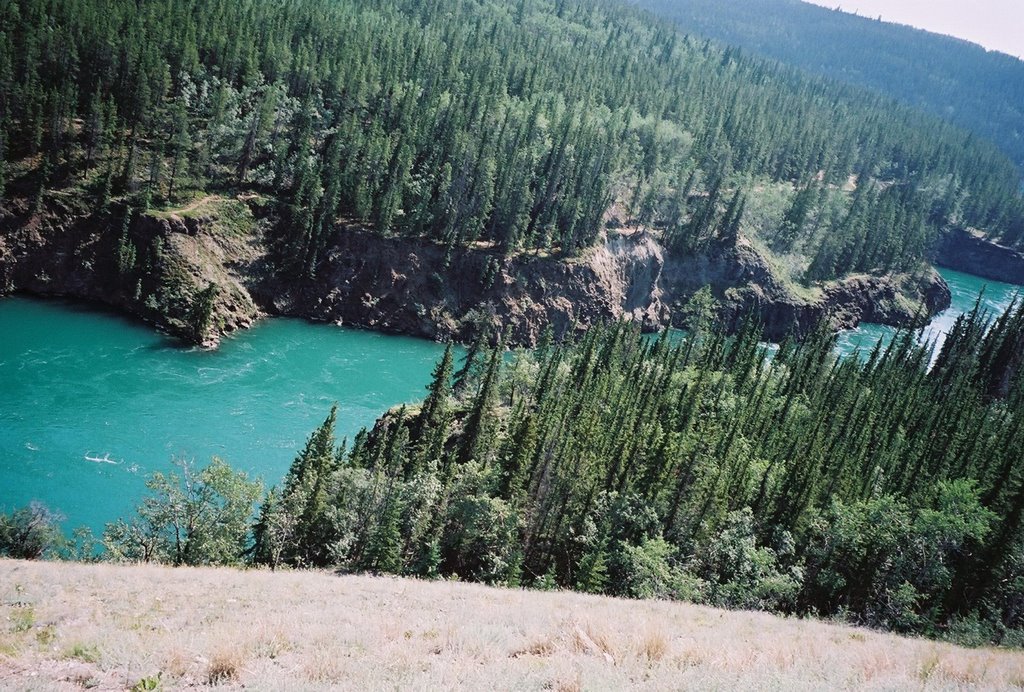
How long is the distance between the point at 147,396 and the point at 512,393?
168ft

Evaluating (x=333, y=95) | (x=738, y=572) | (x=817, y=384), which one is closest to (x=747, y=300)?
(x=817, y=384)

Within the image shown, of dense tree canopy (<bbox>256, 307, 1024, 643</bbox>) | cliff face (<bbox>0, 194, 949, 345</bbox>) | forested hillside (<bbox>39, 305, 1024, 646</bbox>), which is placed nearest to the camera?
forested hillside (<bbox>39, 305, 1024, 646</bbox>)

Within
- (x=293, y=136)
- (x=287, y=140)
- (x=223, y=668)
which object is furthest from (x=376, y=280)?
(x=223, y=668)

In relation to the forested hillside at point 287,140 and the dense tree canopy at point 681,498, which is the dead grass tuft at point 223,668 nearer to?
the dense tree canopy at point 681,498

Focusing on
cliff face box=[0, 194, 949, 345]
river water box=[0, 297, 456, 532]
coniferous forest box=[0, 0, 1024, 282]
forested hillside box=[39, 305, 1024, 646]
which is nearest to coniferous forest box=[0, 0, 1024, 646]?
forested hillside box=[39, 305, 1024, 646]

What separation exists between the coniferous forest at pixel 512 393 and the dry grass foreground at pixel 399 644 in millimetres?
18911

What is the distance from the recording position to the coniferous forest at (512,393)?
56312mm

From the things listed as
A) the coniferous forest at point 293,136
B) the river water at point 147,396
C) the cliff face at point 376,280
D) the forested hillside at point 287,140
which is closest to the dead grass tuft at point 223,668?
the river water at point 147,396

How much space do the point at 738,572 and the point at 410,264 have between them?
95159 millimetres

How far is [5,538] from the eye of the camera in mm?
56531

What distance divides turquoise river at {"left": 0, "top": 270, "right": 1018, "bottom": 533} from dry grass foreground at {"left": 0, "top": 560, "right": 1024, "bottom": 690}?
46762 mm

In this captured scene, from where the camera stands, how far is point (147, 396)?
91.8m

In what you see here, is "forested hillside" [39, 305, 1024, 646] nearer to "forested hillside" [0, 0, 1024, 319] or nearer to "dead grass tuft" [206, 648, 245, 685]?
"dead grass tuft" [206, 648, 245, 685]

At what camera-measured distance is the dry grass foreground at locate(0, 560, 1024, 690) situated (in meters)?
18.6
